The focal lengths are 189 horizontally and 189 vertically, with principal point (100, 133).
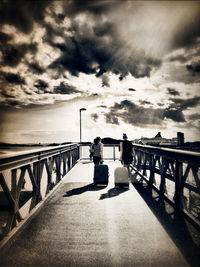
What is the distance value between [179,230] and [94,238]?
1.46 m

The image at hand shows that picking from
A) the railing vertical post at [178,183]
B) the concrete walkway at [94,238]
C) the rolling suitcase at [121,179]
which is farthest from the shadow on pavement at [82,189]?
the railing vertical post at [178,183]

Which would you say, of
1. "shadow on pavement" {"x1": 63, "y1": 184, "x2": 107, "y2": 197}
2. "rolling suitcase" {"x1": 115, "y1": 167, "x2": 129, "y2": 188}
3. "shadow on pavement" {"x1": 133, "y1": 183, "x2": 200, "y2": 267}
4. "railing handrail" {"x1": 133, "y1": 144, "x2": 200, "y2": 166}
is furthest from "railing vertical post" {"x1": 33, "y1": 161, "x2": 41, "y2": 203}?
"railing handrail" {"x1": 133, "y1": 144, "x2": 200, "y2": 166}

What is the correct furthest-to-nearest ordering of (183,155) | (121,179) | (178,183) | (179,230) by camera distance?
1. (121,179)
2. (178,183)
3. (183,155)
4. (179,230)

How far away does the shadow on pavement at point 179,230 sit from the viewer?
Result: 257 centimetres

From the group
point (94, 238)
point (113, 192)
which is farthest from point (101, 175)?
point (94, 238)

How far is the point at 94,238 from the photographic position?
9.93 feet

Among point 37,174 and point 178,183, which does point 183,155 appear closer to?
point 178,183

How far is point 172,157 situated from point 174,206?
3.51ft

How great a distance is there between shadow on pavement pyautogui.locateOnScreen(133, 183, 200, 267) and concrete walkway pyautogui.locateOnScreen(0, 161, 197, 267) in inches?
3.6

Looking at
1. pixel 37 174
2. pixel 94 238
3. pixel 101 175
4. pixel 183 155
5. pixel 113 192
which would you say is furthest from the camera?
pixel 101 175

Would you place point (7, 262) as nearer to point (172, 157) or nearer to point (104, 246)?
point (104, 246)

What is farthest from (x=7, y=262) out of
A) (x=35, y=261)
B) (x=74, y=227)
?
(x=74, y=227)

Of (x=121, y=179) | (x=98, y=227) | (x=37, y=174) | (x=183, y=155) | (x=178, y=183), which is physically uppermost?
(x=183, y=155)

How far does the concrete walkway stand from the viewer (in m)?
2.46
